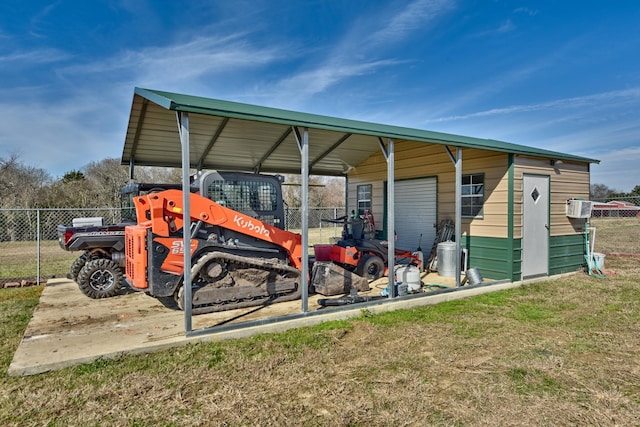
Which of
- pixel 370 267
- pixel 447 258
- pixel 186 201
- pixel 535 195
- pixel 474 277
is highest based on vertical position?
pixel 535 195

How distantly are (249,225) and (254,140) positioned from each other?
197 centimetres

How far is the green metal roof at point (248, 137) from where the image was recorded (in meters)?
4.12

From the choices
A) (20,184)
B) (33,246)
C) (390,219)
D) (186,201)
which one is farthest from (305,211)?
(20,184)

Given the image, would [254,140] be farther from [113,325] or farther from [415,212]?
[415,212]

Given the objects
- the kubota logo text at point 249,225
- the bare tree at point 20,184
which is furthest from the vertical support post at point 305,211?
the bare tree at point 20,184

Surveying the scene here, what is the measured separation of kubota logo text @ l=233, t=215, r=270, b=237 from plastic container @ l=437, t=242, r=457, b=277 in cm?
369

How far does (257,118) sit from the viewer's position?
13.1 ft

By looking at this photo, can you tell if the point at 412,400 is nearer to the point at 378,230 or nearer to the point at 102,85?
the point at 378,230

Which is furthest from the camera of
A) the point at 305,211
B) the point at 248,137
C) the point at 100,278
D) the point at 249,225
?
the point at 248,137

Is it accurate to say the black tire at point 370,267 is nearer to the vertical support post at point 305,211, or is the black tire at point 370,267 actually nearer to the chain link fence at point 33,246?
the chain link fence at point 33,246

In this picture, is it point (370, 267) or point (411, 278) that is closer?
point (411, 278)

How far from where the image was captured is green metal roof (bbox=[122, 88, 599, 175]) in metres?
4.12

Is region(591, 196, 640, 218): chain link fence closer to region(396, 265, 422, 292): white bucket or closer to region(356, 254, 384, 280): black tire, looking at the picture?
region(356, 254, 384, 280): black tire

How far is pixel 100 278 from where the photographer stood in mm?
5691
